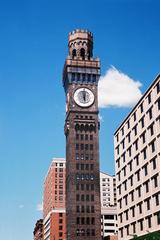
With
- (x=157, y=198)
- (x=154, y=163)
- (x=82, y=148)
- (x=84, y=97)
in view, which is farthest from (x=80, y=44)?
(x=157, y=198)

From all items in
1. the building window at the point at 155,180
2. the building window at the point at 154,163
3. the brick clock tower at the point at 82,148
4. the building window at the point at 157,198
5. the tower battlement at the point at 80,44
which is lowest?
the building window at the point at 157,198

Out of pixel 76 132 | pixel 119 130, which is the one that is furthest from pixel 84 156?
pixel 119 130

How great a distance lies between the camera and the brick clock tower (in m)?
148

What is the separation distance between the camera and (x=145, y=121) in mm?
75250

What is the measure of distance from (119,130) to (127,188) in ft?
40.4

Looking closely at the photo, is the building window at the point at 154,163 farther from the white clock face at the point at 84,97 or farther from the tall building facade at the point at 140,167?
the white clock face at the point at 84,97

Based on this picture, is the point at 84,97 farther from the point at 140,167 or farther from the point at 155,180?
the point at 155,180

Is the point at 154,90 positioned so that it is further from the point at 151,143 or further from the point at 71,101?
the point at 71,101

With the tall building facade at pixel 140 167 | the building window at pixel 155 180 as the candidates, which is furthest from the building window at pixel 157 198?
the building window at pixel 155 180

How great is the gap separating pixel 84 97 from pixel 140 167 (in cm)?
8343

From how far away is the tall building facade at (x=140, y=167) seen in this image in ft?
229

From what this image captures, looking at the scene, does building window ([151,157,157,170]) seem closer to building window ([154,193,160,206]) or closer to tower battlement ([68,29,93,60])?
building window ([154,193,160,206])

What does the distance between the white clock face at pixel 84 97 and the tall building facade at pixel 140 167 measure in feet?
216

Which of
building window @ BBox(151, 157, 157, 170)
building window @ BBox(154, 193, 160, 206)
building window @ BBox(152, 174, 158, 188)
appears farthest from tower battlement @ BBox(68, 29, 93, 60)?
building window @ BBox(154, 193, 160, 206)
